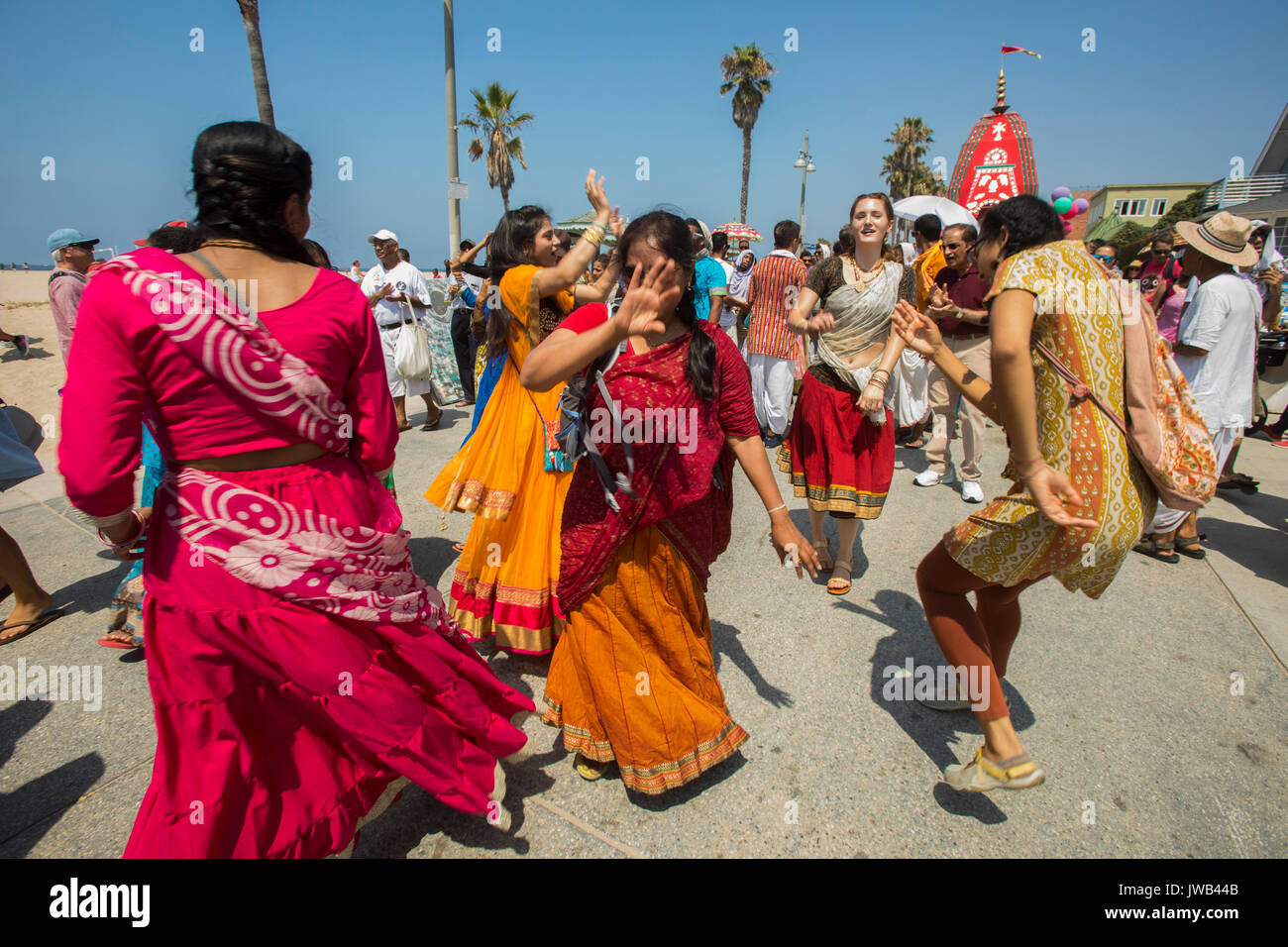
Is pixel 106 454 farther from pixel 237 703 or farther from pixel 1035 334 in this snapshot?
pixel 1035 334

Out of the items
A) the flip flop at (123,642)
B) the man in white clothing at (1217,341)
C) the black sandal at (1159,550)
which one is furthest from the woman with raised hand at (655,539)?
the black sandal at (1159,550)

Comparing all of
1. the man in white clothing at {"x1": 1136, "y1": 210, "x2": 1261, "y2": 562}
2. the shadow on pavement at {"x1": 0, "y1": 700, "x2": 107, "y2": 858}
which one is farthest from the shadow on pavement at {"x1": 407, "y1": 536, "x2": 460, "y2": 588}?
the man in white clothing at {"x1": 1136, "y1": 210, "x2": 1261, "y2": 562}

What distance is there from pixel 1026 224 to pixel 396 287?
6293 mm

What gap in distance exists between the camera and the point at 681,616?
2.18 metres

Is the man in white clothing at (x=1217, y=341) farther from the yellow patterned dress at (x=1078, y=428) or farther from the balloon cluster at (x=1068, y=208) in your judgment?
the yellow patterned dress at (x=1078, y=428)

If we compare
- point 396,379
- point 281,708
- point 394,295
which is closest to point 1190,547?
point 281,708

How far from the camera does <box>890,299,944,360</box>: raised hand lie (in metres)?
2.08

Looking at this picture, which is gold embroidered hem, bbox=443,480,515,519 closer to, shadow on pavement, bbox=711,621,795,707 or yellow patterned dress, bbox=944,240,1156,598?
shadow on pavement, bbox=711,621,795,707

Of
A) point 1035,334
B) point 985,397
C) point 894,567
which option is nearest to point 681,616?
point 985,397

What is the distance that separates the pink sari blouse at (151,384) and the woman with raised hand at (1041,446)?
1770mm

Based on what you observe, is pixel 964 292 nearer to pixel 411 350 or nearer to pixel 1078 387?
pixel 1078 387

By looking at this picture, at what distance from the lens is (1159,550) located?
13.3 ft

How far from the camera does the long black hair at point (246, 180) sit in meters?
1.44
